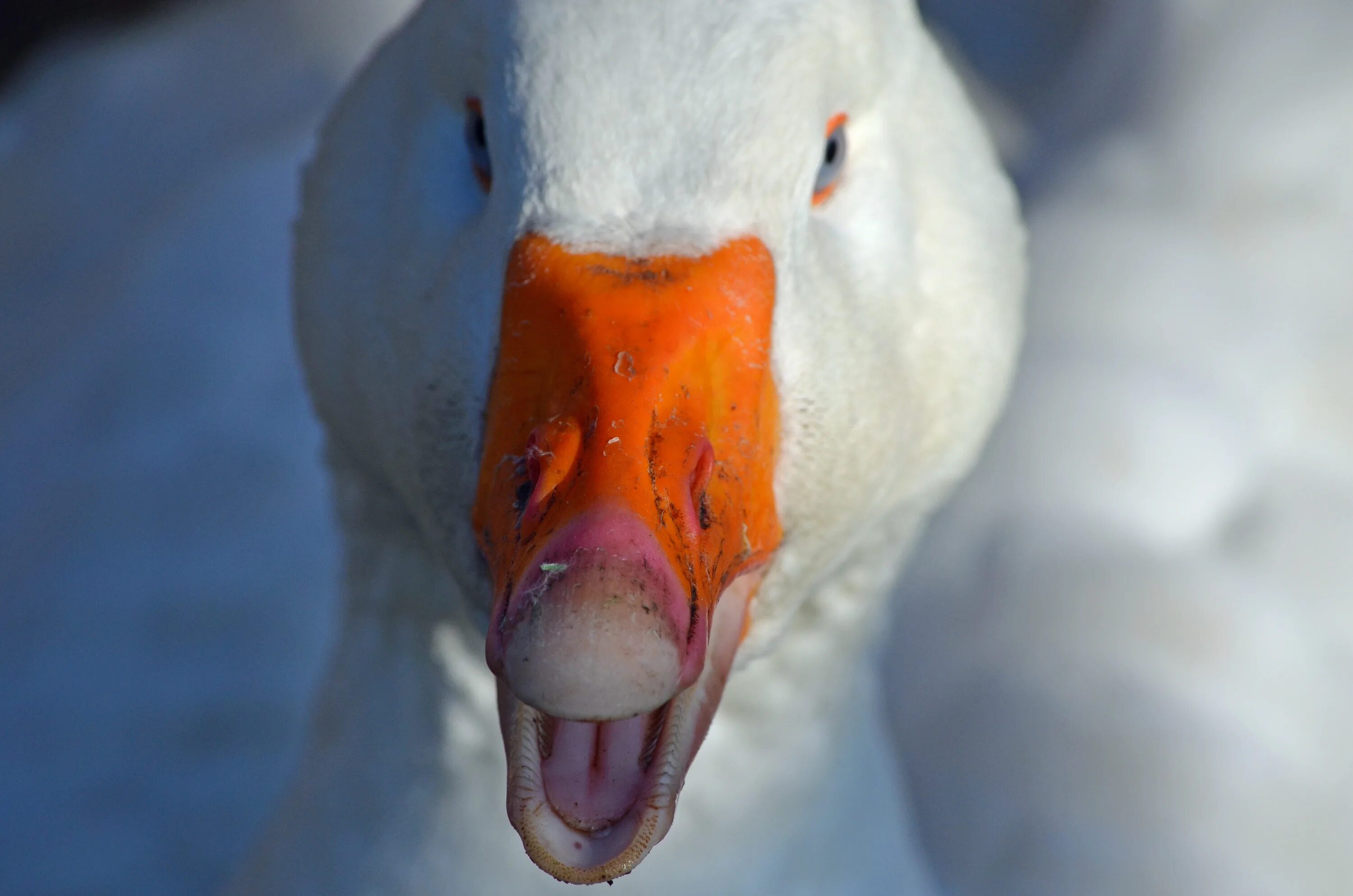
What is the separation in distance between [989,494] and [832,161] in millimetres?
2108

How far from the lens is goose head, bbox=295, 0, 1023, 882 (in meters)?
1.40

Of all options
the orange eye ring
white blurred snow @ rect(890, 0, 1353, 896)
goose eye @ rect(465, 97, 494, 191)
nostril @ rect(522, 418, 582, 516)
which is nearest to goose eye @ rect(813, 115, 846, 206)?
the orange eye ring

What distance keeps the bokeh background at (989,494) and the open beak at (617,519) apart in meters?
1.50

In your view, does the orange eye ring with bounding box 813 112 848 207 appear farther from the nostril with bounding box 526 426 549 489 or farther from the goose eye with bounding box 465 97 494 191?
the nostril with bounding box 526 426 549 489

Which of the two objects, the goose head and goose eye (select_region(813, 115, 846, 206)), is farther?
goose eye (select_region(813, 115, 846, 206))

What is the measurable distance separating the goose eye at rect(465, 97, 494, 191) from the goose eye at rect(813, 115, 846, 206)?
0.36 meters

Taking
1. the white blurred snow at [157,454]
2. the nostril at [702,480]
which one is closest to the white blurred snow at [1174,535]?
the white blurred snow at [157,454]

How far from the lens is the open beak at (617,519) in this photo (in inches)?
51.6

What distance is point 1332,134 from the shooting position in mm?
3781

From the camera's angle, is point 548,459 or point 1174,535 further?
point 1174,535

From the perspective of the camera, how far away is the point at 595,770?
1.59 meters

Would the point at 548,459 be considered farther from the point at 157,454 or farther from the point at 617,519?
the point at 157,454

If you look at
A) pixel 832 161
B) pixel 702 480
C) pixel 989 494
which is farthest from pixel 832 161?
pixel 989 494

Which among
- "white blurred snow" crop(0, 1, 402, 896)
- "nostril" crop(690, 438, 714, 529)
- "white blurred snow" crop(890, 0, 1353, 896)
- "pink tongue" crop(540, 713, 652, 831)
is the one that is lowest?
"white blurred snow" crop(890, 0, 1353, 896)
